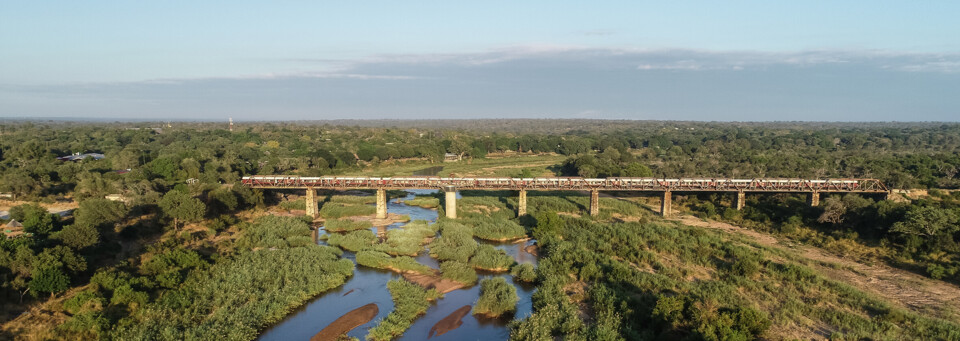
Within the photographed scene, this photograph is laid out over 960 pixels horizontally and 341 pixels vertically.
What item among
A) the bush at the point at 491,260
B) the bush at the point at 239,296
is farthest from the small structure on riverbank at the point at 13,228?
the bush at the point at 491,260

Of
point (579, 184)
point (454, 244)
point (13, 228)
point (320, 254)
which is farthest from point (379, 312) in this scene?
point (579, 184)

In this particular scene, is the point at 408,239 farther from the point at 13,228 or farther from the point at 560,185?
the point at 13,228

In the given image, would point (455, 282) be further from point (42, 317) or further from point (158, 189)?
point (158, 189)

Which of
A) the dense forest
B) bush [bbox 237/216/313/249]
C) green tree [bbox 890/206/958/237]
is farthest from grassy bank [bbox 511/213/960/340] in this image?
bush [bbox 237/216/313/249]

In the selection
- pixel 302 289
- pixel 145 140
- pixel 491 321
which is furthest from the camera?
pixel 145 140

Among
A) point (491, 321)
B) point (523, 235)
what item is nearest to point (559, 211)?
point (523, 235)
